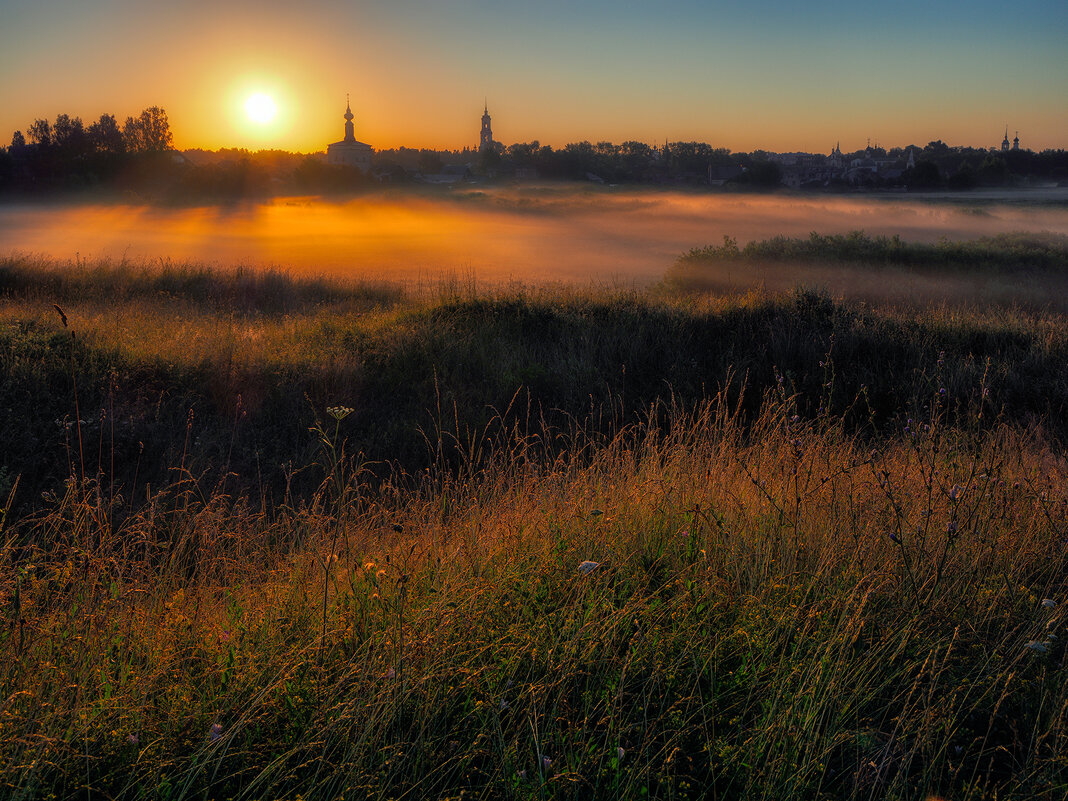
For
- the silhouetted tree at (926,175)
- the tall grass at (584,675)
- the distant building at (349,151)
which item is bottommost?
the tall grass at (584,675)

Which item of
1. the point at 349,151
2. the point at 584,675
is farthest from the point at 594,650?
the point at 349,151

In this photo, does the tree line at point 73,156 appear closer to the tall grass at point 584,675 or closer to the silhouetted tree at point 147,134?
the silhouetted tree at point 147,134

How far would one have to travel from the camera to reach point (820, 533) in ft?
12.4

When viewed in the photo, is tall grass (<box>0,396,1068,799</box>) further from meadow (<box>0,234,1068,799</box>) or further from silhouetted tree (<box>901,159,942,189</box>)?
silhouetted tree (<box>901,159,942,189</box>)

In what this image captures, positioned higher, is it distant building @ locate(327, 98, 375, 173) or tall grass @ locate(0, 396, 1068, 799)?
distant building @ locate(327, 98, 375, 173)

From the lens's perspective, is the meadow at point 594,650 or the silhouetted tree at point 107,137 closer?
the meadow at point 594,650

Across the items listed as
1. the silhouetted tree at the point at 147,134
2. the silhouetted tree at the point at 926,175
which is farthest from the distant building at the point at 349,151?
the silhouetted tree at the point at 926,175

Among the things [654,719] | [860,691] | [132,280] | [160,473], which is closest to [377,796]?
[654,719]

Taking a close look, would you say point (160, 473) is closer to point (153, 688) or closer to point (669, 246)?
point (153, 688)

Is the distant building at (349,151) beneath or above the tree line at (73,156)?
above

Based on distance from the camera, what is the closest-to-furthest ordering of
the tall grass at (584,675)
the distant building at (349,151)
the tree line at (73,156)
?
the tall grass at (584,675)
the tree line at (73,156)
the distant building at (349,151)

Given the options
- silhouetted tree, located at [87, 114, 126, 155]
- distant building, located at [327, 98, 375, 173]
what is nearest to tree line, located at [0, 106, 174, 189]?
silhouetted tree, located at [87, 114, 126, 155]

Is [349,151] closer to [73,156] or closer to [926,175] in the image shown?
[73,156]

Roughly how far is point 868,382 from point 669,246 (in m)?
36.1
